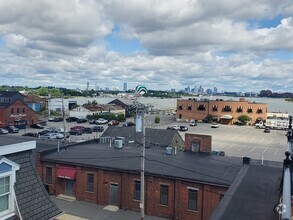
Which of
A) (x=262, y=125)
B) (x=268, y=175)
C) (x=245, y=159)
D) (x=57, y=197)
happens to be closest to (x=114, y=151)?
(x=57, y=197)

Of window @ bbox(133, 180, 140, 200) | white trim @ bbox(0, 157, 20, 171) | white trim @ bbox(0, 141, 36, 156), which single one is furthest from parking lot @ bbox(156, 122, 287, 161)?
white trim @ bbox(0, 157, 20, 171)

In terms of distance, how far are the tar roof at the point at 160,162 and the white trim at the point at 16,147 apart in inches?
559

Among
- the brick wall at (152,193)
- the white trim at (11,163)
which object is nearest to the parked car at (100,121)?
the brick wall at (152,193)

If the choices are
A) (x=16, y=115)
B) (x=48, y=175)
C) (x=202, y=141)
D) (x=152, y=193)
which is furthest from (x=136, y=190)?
(x=16, y=115)

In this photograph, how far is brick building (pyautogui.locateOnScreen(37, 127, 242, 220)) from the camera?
72.6 ft

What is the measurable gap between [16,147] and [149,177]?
1516cm

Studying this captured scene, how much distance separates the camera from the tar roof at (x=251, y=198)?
1141 cm

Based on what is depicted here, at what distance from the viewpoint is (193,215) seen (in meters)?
22.4

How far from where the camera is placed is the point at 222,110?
99312 mm

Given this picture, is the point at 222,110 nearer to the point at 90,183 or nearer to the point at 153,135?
the point at 153,135

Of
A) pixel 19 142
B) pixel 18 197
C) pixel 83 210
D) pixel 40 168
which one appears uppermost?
pixel 19 142

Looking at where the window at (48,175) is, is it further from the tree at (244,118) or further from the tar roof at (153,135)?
the tree at (244,118)

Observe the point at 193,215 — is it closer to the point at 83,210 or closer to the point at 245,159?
the point at 245,159

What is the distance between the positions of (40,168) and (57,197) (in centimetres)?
352
